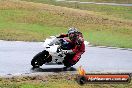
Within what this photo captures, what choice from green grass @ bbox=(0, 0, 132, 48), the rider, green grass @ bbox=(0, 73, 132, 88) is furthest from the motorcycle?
green grass @ bbox=(0, 0, 132, 48)

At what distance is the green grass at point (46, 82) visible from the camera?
17.1 meters

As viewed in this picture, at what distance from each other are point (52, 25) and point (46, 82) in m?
21.1

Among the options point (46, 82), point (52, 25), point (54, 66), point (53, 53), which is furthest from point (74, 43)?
point (52, 25)

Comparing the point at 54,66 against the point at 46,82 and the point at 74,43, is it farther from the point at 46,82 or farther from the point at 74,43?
the point at 46,82

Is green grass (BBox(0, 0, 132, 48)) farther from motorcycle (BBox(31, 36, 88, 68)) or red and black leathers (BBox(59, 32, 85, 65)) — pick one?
motorcycle (BBox(31, 36, 88, 68))

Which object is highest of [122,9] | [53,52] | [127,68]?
[53,52]

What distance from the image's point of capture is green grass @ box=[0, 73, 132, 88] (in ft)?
56.2

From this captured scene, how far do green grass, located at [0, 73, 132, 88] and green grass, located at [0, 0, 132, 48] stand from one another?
1035 cm

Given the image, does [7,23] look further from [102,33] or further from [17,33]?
[102,33]

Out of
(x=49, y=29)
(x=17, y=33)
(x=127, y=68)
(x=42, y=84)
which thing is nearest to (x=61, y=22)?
(x=49, y=29)

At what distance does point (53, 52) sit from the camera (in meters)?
19.8

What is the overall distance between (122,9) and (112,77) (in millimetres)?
46276

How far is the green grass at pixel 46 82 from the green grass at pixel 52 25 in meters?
10.4

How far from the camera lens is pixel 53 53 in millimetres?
19812
